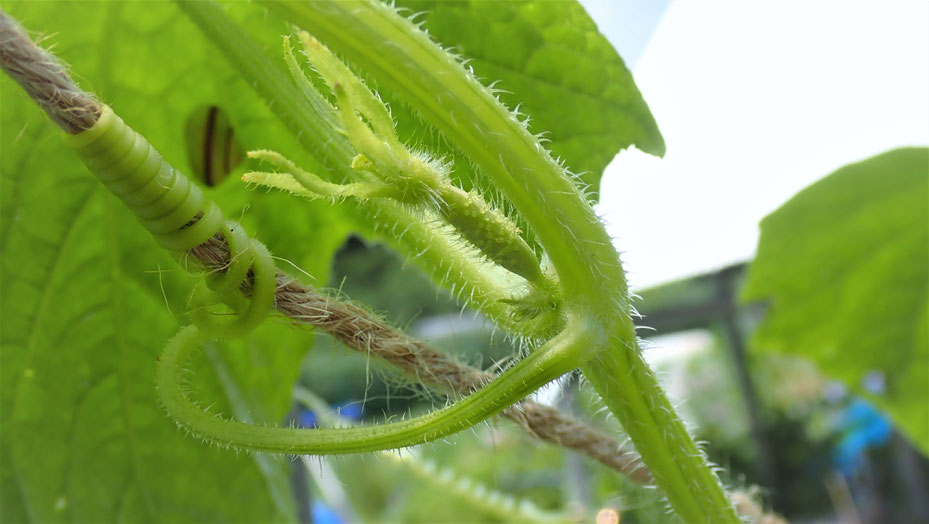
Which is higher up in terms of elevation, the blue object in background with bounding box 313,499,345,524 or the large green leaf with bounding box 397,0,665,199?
the large green leaf with bounding box 397,0,665,199

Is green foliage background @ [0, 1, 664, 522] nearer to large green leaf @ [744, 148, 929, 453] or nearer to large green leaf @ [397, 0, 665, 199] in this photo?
large green leaf @ [397, 0, 665, 199]

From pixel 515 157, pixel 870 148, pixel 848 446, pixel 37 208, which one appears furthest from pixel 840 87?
pixel 848 446

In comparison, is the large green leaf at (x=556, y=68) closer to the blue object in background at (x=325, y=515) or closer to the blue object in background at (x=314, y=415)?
the blue object in background at (x=314, y=415)

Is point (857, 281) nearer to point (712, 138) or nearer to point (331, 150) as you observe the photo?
point (712, 138)

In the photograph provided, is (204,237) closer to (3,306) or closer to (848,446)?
(3,306)

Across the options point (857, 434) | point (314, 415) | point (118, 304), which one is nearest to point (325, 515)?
point (314, 415)

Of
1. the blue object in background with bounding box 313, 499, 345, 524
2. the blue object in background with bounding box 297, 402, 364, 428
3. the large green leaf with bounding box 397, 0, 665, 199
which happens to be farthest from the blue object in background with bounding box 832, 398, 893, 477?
the large green leaf with bounding box 397, 0, 665, 199

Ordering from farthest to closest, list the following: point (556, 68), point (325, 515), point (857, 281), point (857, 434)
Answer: point (857, 434) < point (325, 515) < point (857, 281) < point (556, 68)
